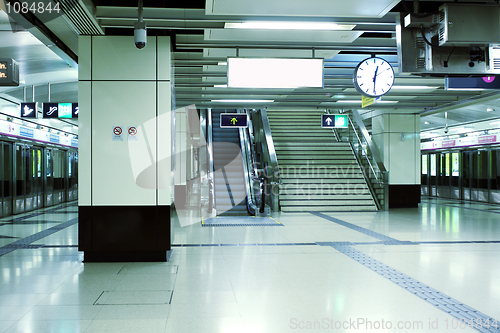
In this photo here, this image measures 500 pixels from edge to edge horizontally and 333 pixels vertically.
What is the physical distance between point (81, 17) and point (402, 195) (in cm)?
1121

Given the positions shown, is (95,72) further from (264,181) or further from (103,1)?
(264,181)

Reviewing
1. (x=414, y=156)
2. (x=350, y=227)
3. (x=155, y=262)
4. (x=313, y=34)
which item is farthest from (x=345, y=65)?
(x=414, y=156)

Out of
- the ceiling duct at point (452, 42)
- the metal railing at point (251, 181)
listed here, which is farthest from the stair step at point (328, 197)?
the ceiling duct at point (452, 42)

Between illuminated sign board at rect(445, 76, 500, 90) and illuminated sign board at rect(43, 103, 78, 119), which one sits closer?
illuminated sign board at rect(445, 76, 500, 90)

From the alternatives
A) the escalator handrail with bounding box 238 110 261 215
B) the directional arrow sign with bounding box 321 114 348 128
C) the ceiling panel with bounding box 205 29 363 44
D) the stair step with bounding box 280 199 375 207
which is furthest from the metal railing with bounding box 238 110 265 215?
the ceiling panel with bounding box 205 29 363 44

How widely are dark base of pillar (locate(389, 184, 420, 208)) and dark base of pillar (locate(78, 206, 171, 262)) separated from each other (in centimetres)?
950

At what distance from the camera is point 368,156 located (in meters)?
12.9

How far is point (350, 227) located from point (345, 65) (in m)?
3.35

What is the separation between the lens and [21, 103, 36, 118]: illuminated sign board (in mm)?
9828

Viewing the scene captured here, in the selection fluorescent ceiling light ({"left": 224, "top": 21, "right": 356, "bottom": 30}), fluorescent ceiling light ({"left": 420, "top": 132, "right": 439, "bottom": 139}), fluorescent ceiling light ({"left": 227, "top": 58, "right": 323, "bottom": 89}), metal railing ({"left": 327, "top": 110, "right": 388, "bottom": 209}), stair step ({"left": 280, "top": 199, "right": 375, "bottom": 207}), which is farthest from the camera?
fluorescent ceiling light ({"left": 420, "top": 132, "right": 439, "bottom": 139})

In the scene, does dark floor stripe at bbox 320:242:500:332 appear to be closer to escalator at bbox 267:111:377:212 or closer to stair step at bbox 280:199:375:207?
stair step at bbox 280:199:375:207

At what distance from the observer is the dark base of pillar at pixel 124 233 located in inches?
209

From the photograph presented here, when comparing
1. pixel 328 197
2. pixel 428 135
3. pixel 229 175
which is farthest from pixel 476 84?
pixel 428 135

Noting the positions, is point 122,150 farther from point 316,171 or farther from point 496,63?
point 316,171
